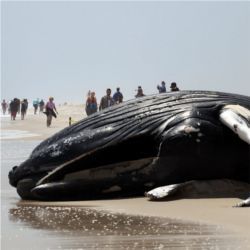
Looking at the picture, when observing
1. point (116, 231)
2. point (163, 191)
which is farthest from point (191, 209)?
point (116, 231)

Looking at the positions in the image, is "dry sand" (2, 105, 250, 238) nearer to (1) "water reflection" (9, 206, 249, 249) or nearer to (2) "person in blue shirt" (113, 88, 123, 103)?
(1) "water reflection" (9, 206, 249, 249)

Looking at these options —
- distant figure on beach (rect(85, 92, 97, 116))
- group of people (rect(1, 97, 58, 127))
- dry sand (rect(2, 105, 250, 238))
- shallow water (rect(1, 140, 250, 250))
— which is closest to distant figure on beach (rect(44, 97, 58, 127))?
group of people (rect(1, 97, 58, 127))

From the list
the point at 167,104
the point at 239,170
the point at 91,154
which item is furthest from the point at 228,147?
the point at 91,154

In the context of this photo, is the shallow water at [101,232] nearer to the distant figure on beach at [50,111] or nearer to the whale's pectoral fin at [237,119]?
the whale's pectoral fin at [237,119]

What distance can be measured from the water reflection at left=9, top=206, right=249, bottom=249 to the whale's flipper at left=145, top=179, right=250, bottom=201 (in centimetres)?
80

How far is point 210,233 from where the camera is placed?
4082 mm

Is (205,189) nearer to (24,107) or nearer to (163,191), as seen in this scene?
(163,191)

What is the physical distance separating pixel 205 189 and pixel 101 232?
184 cm

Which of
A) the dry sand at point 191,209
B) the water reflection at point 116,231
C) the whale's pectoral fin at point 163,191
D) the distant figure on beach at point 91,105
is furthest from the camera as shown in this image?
the distant figure on beach at point 91,105

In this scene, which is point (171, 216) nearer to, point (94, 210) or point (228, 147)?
point (94, 210)

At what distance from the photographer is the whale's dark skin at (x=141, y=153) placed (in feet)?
19.6

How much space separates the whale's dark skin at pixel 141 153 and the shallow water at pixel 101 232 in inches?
30.1

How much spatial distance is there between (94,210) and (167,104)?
5.11 feet

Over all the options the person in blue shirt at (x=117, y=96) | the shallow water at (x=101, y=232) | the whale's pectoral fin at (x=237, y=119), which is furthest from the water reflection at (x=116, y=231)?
the person in blue shirt at (x=117, y=96)
